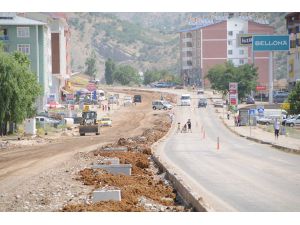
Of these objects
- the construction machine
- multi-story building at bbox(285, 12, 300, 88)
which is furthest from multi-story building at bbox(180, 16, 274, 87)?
the construction machine

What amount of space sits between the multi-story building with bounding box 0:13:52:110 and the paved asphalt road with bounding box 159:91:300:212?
42369 millimetres

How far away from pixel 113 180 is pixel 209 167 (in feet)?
32.7

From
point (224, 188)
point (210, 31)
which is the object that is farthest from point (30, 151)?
point (210, 31)

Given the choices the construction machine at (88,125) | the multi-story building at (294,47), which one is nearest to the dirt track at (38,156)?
the construction machine at (88,125)

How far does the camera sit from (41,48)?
10719 cm

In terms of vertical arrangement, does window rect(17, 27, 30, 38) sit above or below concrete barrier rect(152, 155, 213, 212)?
above

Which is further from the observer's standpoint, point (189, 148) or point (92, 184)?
point (189, 148)

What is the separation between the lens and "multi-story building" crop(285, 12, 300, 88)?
119438mm

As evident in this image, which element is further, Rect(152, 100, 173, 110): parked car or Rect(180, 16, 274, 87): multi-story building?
Rect(180, 16, 274, 87): multi-story building

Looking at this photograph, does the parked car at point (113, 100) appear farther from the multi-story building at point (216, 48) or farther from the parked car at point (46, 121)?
the parked car at point (46, 121)

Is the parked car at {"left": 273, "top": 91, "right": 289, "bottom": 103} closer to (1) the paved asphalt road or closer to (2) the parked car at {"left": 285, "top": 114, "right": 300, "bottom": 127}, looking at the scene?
(2) the parked car at {"left": 285, "top": 114, "right": 300, "bottom": 127}

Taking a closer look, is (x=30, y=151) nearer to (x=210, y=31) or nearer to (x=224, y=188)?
(x=224, y=188)

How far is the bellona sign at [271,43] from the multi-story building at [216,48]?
175 ft

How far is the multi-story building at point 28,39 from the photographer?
10406 cm
